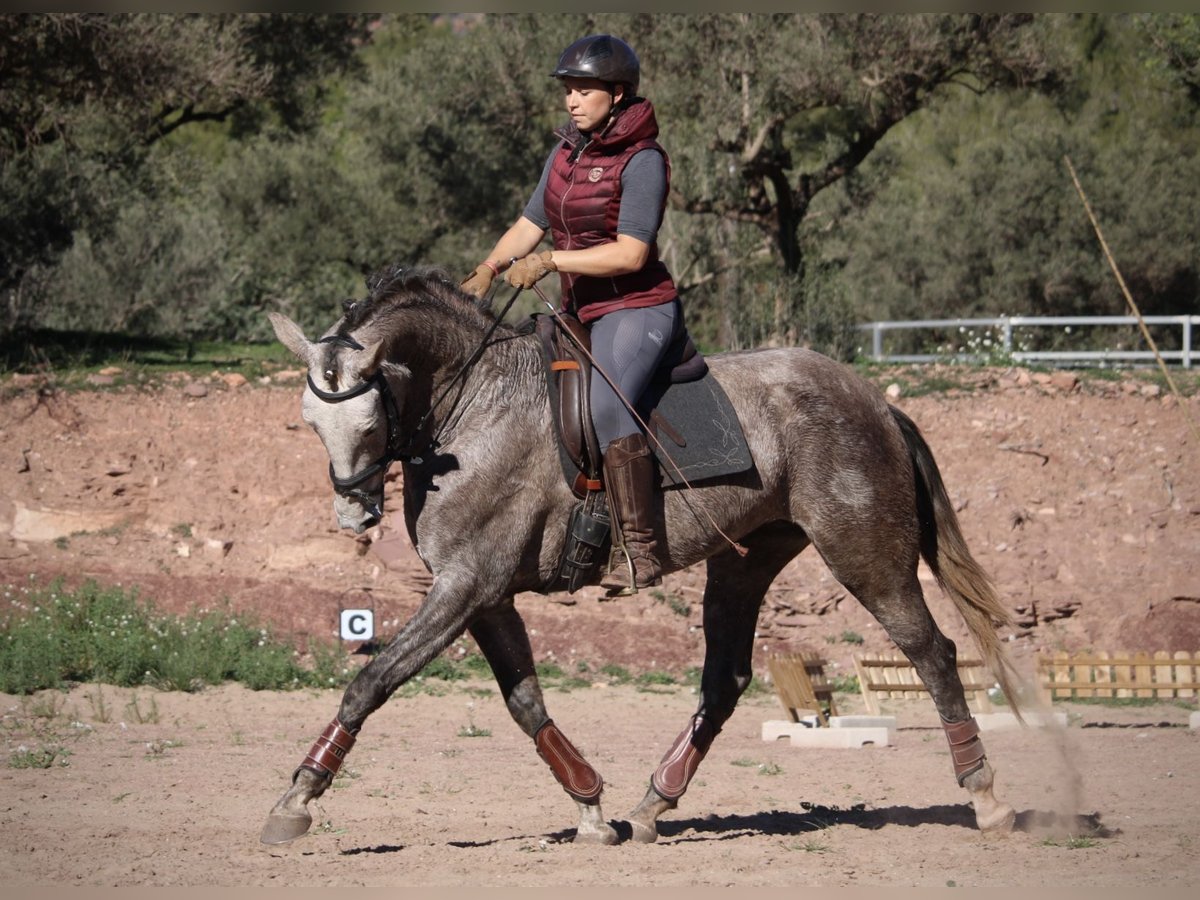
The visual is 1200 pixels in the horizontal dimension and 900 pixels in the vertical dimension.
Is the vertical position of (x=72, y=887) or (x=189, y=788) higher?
(x=72, y=887)

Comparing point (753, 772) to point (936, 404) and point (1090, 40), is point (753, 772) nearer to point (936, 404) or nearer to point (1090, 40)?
point (936, 404)

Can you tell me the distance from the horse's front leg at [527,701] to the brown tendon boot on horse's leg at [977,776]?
1848mm

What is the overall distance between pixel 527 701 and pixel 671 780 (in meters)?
0.95

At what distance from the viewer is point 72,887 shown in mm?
5770

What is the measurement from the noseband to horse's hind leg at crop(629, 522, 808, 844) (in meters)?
2.04

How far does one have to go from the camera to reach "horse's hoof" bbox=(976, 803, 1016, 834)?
23.5 ft

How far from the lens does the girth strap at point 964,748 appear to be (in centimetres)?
725

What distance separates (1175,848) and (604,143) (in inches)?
167

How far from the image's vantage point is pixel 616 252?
6398 millimetres

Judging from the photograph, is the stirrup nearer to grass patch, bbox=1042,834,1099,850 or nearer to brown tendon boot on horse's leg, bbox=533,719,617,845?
brown tendon boot on horse's leg, bbox=533,719,617,845

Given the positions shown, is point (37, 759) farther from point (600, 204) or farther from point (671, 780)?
point (600, 204)

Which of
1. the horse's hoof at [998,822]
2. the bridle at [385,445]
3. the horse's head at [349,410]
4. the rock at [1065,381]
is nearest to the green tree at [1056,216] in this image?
the rock at [1065,381]

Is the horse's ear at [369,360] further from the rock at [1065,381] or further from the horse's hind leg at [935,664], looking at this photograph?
the rock at [1065,381]

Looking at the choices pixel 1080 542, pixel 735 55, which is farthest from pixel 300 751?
pixel 735 55
